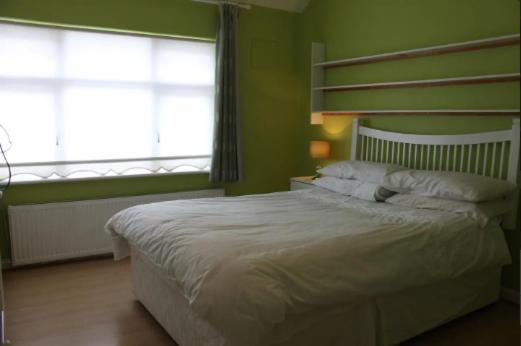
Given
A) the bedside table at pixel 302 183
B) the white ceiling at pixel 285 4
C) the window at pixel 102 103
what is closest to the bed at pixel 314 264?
the bedside table at pixel 302 183

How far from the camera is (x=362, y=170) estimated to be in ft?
11.6

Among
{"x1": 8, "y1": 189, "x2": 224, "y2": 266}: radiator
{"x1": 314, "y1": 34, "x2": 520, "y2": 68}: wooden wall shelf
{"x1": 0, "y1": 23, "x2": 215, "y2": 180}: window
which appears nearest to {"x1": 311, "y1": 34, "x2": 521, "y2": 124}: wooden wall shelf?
{"x1": 314, "y1": 34, "x2": 520, "y2": 68}: wooden wall shelf

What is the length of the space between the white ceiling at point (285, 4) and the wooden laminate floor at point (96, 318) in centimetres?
306

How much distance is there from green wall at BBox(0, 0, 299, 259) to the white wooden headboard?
1.08 m

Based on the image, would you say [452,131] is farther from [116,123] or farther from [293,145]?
[116,123]

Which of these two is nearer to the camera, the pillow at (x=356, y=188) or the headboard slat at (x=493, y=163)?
the headboard slat at (x=493, y=163)

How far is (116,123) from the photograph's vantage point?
3.96 m

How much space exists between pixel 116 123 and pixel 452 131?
9.43 ft

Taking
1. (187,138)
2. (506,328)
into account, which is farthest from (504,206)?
(187,138)

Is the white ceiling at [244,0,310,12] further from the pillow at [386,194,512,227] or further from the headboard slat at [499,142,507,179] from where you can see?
the headboard slat at [499,142,507,179]

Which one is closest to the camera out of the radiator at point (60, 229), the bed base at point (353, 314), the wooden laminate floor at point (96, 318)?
the bed base at point (353, 314)

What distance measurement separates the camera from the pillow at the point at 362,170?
133 inches

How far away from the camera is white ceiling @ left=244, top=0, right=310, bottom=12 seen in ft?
15.0

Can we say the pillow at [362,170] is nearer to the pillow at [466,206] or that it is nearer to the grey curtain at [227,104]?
the pillow at [466,206]
